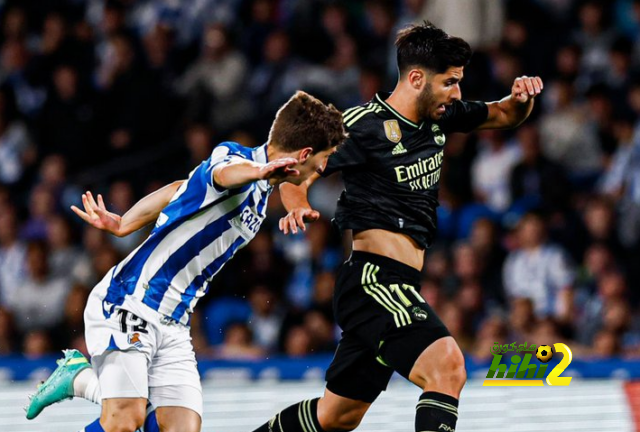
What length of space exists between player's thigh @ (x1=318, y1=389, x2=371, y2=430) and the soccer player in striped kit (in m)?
0.65

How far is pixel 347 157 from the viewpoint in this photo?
19.4 ft

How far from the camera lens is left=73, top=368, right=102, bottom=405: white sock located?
581cm

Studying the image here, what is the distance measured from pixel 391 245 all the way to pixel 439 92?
78cm

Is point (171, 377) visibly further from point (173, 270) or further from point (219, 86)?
point (219, 86)

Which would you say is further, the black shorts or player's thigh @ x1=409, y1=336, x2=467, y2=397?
the black shorts

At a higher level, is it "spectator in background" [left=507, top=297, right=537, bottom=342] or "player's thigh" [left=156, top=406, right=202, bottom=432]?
"player's thigh" [left=156, top=406, right=202, bottom=432]

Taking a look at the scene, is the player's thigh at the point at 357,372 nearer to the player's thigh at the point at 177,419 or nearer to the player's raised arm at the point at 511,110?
the player's thigh at the point at 177,419

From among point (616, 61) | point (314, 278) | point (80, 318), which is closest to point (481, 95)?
point (616, 61)

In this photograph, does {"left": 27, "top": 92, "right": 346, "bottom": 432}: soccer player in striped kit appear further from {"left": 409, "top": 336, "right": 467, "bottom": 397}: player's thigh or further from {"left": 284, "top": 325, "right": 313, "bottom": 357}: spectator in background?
{"left": 284, "top": 325, "right": 313, "bottom": 357}: spectator in background

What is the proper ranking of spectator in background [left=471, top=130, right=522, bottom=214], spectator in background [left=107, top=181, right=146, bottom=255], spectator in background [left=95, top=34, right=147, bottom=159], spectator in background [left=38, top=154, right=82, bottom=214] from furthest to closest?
spectator in background [left=95, top=34, right=147, bottom=159]
spectator in background [left=38, top=154, right=82, bottom=214]
spectator in background [left=107, top=181, right=146, bottom=255]
spectator in background [left=471, top=130, right=522, bottom=214]

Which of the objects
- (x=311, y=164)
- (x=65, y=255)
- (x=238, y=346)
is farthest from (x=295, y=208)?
(x=65, y=255)

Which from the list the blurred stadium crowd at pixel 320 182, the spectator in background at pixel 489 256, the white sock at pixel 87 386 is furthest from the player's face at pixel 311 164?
the spectator in background at pixel 489 256

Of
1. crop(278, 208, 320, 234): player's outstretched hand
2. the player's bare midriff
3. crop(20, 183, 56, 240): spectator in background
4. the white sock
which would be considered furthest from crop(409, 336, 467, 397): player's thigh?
crop(20, 183, 56, 240): spectator in background

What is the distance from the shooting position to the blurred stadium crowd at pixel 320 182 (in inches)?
382
